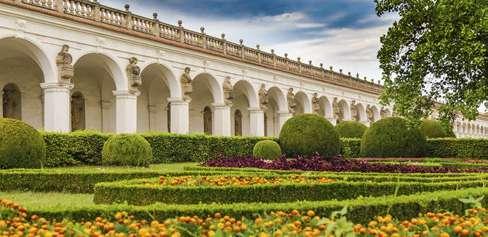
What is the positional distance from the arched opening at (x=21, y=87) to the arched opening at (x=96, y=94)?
2.38m

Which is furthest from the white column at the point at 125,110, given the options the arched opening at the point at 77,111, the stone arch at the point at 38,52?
the stone arch at the point at 38,52

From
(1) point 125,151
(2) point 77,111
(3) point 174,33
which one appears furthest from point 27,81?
(1) point 125,151

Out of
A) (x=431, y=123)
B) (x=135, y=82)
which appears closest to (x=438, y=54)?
(x=135, y=82)

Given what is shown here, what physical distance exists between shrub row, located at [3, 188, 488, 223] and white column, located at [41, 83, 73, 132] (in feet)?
55.6

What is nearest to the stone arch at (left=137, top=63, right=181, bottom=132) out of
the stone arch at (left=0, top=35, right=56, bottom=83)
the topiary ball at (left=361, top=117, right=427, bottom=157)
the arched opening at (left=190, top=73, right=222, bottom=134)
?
the arched opening at (left=190, top=73, right=222, bottom=134)

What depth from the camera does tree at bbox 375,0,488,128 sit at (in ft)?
63.2

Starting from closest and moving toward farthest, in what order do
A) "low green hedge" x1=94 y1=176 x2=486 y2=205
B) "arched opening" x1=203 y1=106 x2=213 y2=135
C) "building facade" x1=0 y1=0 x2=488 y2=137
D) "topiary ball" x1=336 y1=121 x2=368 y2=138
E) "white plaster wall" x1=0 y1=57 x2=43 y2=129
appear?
"low green hedge" x1=94 y1=176 x2=486 y2=205, "building facade" x1=0 y1=0 x2=488 y2=137, "white plaster wall" x1=0 y1=57 x2=43 y2=129, "topiary ball" x1=336 y1=121 x2=368 y2=138, "arched opening" x1=203 y1=106 x2=213 y2=135

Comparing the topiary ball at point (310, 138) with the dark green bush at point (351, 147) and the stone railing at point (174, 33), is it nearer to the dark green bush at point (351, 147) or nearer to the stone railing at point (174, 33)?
the dark green bush at point (351, 147)

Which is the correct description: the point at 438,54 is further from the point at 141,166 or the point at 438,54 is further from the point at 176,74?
the point at 176,74

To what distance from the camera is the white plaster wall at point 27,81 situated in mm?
26219

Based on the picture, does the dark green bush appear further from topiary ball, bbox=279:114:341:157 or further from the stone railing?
the stone railing

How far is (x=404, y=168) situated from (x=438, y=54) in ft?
19.6

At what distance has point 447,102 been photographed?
69.5ft

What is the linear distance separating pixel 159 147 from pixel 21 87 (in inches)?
312
